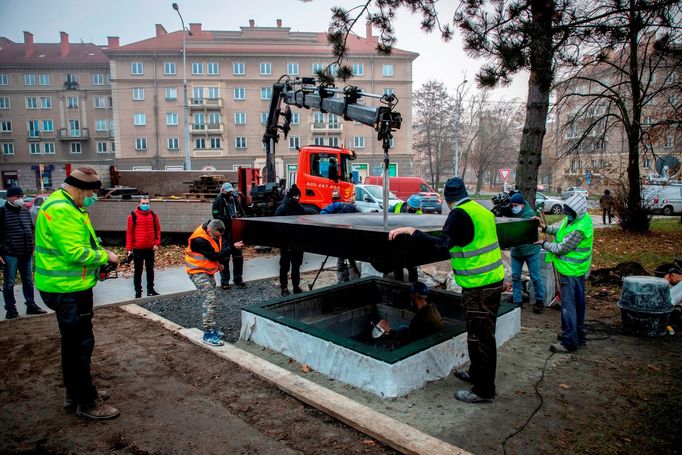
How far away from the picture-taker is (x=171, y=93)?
45219 mm

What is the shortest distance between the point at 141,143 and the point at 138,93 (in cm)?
481

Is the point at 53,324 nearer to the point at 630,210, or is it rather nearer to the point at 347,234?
the point at 347,234

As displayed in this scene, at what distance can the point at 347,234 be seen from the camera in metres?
3.77

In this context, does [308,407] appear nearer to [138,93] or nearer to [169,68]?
[169,68]

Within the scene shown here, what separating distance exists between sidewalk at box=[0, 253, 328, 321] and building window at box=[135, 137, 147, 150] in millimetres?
38490

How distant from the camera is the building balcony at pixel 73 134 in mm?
52625

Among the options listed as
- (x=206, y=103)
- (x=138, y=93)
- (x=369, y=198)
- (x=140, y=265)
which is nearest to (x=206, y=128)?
(x=206, y=103)

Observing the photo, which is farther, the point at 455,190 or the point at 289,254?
the point at 289,254

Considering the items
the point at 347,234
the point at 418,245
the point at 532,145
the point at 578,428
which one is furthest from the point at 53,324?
the point at 532,145

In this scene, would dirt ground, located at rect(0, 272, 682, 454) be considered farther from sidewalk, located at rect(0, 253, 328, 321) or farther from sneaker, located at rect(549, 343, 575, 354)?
sidewalk, located at rect(0, 253, 328, 321)

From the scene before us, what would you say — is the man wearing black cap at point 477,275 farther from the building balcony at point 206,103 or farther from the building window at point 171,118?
the building window at point 171,118

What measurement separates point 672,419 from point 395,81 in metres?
45.5

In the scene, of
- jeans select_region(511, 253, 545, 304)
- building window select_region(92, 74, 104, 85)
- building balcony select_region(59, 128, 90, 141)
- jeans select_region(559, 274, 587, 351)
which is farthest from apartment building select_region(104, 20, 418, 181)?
jeans select_region(559, 274, 587, 351)

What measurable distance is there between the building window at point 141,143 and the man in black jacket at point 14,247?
137 feet
